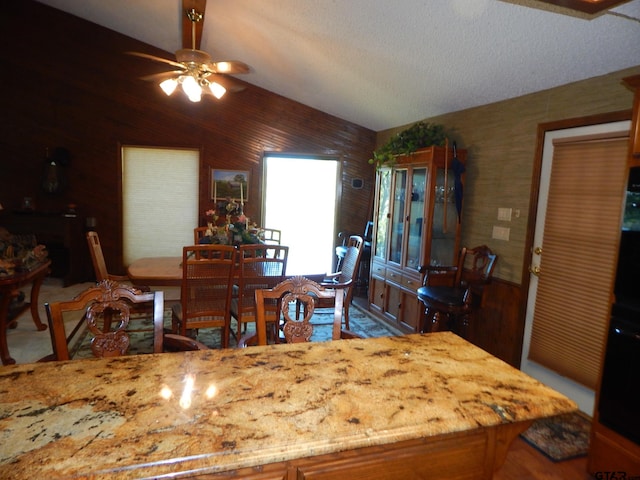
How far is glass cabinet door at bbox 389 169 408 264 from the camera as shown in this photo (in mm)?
4246

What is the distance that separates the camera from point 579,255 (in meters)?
2.77

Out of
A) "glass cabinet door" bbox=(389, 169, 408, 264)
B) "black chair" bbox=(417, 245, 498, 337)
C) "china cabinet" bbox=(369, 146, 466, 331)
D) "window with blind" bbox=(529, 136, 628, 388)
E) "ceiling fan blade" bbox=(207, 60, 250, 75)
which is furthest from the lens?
"glass cabinet door" bbox=(389, 169, 408, 264)

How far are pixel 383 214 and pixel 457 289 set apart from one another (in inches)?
59.5

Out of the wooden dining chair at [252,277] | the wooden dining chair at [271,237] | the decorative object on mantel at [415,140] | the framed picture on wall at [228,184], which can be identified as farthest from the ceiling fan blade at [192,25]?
the decorative object on mantel at [415,140]

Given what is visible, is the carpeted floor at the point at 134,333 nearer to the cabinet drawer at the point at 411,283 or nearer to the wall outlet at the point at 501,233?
the cabinet drawer at the point at 411,283

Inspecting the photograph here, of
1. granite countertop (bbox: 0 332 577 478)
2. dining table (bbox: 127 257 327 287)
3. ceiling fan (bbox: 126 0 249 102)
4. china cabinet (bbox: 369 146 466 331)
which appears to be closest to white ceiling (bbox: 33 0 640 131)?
ceiling fan (bbox: 126 0 249 102)

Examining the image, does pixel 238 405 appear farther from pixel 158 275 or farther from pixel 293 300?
Answer: pixel 158 275

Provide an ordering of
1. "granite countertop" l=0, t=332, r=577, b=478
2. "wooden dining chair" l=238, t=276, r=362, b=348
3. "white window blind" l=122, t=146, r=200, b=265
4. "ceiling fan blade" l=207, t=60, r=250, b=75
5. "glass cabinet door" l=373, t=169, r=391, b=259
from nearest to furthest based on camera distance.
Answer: "granite countertop" l=0, t=332, r=577, b=478 → "wooden dining chair" l=238, t=276, r=362, b=348 → "ceiling fan blade" l=207, t=60, r=250, b=75 → "glass cabinet door" l=373, t=169, r=391, b=259 → "white window blind" l=122, t=146, r=200, b=265

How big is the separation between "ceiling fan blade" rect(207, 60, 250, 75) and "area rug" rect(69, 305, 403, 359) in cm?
228

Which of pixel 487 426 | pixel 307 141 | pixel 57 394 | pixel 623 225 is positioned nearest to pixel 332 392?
pixel 487 426

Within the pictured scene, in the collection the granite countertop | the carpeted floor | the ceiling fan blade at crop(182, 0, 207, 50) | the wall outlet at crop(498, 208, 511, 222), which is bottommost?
the carpeted floor

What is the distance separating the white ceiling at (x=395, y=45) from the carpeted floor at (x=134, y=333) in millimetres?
2479

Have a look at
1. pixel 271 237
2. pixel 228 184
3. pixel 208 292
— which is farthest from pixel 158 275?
pixel 228 184

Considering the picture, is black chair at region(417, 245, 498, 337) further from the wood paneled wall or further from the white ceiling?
the wood paneled wall
